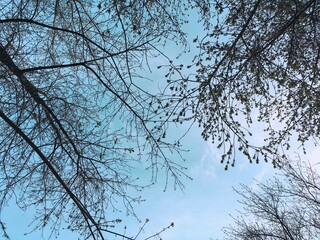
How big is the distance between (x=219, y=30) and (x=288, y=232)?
8.35 metres

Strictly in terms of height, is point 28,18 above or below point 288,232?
above

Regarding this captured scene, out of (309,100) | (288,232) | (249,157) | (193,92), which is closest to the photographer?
(249,157)

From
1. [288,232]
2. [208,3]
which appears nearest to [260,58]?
[208,3]

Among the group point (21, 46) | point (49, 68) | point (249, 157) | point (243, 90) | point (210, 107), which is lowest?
point (249, 157)

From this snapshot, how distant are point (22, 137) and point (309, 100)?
4202 mm

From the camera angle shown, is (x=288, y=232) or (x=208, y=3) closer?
(x=208, y=3)

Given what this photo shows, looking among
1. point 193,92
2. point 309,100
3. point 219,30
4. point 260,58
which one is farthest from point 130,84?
point 309,100

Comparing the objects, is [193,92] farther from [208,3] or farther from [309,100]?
[309,100]

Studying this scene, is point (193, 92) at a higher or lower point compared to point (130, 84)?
lower

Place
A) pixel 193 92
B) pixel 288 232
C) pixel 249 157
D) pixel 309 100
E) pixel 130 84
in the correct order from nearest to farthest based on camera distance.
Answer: pixel 249 157 < pixel 193 92 < pixel 130 84 < pixel 309 100 < pixel 288 232

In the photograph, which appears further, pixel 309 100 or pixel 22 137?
pixel 309 100

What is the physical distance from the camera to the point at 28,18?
4.46 m

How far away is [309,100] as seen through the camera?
5020 millimetres

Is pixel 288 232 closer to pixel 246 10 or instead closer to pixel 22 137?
pixel 246 10
